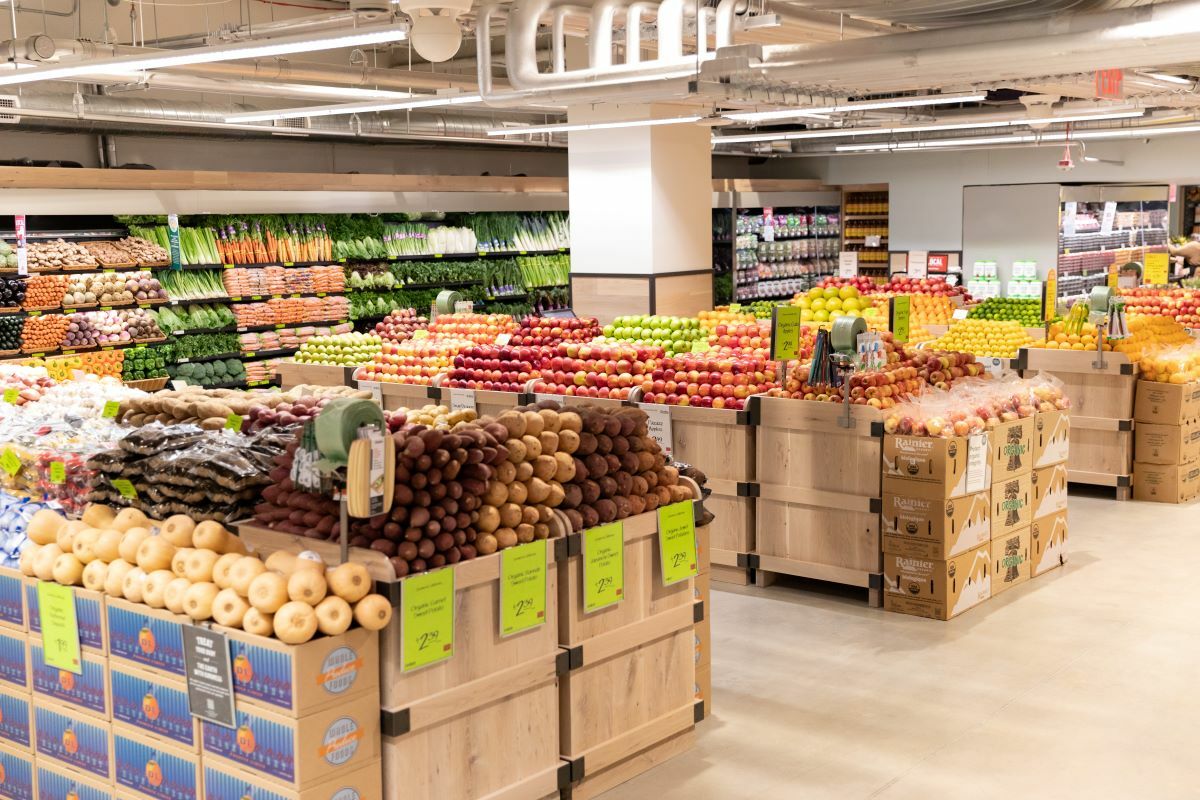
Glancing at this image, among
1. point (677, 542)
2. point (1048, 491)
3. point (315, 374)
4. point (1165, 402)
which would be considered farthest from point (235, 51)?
point (1165, 402)

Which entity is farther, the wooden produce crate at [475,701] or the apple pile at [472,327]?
the apple pile at [472,327]

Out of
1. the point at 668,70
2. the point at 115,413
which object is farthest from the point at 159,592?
the point at 668,70

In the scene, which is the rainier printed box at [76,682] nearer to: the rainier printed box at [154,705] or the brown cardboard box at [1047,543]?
the rainier printed box at [154,705]

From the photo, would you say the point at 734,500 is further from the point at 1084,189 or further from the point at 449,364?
the point at 1084,189

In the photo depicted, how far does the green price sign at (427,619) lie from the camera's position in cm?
378

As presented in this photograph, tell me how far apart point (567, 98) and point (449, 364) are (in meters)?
2.22

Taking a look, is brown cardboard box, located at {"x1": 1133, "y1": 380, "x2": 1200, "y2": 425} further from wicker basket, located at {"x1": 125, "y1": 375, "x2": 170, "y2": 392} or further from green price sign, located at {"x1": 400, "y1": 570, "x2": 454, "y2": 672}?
wicker basket, located at {"x1": 125, "y1": 375, "x2": 170, "y2": 392}

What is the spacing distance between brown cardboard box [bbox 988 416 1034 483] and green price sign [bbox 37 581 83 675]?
4749mm

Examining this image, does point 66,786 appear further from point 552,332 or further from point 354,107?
point 354,107

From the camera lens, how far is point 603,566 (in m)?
4.52

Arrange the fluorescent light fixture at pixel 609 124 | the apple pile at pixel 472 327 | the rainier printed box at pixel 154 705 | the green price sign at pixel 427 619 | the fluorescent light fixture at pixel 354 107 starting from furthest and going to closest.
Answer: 1. the fluorescent light fixture at pixel 609 124
2. the apple pile at pixel 472 327
3. the fluorescent light fixture at pixel 354 107
4. the rainier printed box at pixel 154 705
5. the green price sign at pixel 427 619

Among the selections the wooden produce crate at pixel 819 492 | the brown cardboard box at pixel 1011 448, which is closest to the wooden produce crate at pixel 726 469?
the wooden produce crate at pixel 819 492

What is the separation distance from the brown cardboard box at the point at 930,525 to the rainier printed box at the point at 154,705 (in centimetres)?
401

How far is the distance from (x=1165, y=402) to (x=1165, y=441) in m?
0.31
